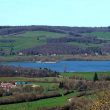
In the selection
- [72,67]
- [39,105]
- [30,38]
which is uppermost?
[30,38]

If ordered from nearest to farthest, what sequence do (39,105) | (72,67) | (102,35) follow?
(39,105), (72,67), (102,35)

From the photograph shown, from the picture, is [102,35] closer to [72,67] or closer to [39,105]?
[72,67]

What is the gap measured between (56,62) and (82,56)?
12.9 m

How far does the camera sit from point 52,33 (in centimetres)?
13925

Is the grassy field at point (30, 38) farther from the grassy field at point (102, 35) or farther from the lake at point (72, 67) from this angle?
the lake at point (72, 67)

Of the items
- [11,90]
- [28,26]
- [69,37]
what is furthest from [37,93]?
[28,26]

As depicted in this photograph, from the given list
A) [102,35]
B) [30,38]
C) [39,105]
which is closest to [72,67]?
[30,38]

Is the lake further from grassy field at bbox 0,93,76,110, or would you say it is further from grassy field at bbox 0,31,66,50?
grassy field at bbox 0,93,76,110

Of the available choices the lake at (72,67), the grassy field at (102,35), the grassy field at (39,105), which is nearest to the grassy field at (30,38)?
the grassy field at (102,35)

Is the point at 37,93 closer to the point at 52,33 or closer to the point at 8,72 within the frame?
the point at 8,72

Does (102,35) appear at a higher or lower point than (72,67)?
higher

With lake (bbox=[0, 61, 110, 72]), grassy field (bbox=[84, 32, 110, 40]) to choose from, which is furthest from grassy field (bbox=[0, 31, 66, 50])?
lake (bbox=[0, 61, 110, 72])

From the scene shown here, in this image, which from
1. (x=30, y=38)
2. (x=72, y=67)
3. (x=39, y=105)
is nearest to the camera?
(x=39, y=105)

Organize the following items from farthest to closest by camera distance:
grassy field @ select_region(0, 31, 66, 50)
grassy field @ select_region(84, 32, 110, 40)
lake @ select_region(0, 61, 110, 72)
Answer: grassy field @ select_region(84, 32, 110, 40) < grassy field @ select_region(0, 31, 66, 50) < lake @ select_region(0, 61, 110, 72)
